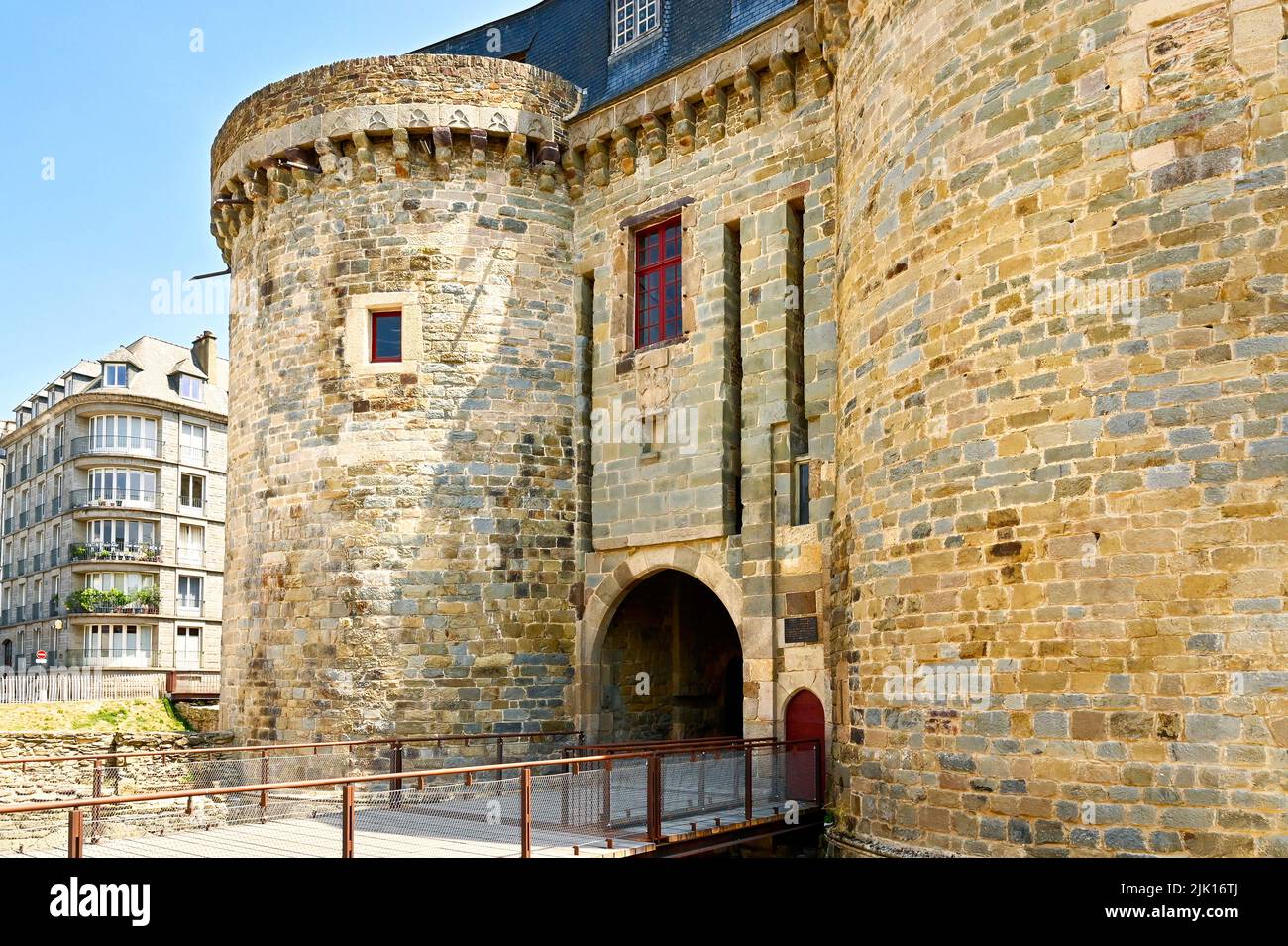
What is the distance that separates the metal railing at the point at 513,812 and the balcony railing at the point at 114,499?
25204 millimetres

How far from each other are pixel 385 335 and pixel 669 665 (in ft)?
17.6

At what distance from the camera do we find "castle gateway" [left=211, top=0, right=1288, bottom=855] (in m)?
7.04

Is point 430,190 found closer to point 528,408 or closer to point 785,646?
point 528,408

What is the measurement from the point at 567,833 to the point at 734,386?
571 centimetres

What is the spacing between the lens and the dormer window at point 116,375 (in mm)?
34625

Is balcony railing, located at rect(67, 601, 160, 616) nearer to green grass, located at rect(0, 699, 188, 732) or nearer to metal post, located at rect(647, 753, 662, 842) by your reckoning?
green grass, located at rect(0, 699, 188, 732)

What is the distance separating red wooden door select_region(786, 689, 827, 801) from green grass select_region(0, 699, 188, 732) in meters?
9.38

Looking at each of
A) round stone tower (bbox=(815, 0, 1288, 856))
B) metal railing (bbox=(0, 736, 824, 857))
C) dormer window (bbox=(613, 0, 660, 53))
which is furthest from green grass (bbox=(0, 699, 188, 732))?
round stone tower (bbox=(815, 0, 1288, 856))

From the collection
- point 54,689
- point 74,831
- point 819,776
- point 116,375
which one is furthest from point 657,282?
point 116,375

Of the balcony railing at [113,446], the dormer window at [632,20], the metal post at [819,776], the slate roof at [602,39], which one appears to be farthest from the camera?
the balcony railing at [113,446]

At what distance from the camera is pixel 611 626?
14.3 m

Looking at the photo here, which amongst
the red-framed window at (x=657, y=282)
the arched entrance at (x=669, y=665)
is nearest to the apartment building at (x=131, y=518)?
the arched entrance at (x=669, y=665)

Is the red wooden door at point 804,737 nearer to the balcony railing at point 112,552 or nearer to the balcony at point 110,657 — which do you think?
the balcony at point 110,657
